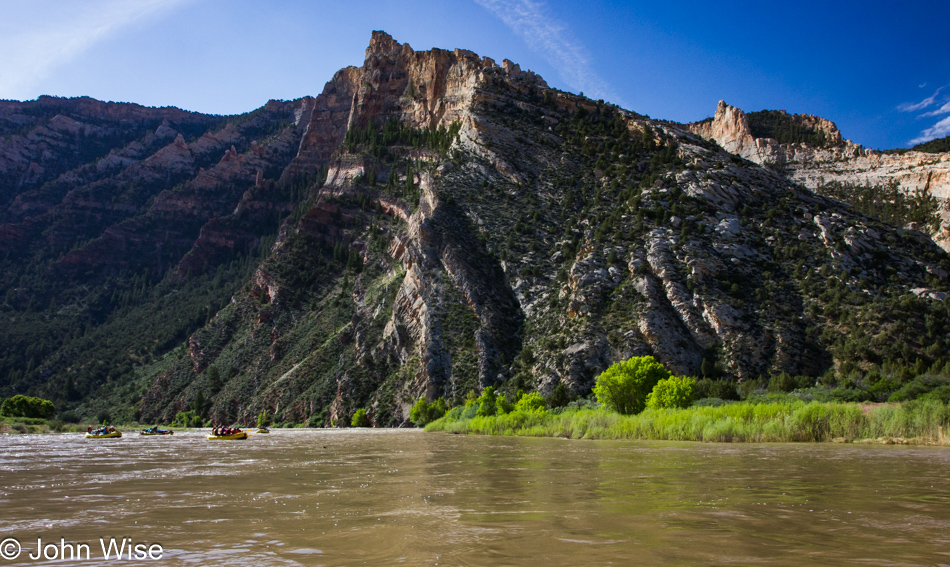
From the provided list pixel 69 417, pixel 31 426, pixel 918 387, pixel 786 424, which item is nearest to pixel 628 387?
pixel 786 424

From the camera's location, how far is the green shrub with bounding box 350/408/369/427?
261 feet

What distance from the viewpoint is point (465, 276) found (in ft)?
275

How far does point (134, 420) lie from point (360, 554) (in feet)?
366

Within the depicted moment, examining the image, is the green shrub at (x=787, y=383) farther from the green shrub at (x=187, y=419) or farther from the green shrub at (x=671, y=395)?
the green shrub at (x=187, y=419)

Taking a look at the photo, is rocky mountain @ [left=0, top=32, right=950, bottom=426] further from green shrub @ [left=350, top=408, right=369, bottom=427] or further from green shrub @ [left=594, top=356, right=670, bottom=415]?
green shrub @ [left=594, top=356, right=670, bottom=415]

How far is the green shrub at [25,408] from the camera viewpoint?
83.9m

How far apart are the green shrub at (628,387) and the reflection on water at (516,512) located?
90.2 feet

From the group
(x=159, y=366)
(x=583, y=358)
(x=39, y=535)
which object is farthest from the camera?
(x=159, y=366)

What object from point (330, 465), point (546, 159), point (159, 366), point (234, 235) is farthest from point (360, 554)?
point (234, 235)

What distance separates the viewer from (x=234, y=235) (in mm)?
166625

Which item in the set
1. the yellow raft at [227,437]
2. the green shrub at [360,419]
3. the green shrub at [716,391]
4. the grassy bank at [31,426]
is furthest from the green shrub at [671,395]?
the grassy bank at [31,426]

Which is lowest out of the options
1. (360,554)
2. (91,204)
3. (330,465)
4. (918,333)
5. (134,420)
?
(134,420)

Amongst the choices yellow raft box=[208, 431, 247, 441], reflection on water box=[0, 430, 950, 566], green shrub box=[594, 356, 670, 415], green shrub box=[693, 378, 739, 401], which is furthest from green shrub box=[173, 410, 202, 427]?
reflection on water box=[0, 430, 950, 566]

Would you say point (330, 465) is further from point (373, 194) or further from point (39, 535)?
point (373, 194)
